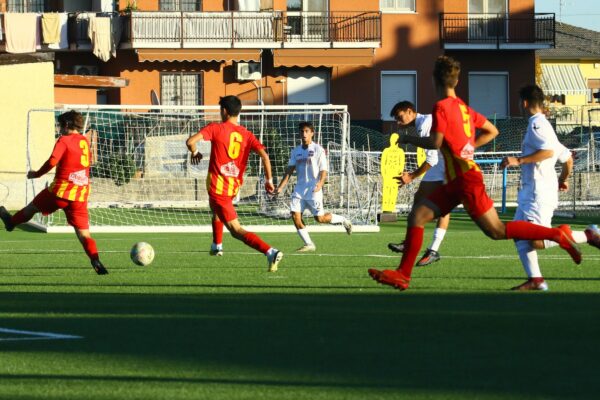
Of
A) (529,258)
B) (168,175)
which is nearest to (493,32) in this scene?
(168,175)

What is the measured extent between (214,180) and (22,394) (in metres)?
8.54

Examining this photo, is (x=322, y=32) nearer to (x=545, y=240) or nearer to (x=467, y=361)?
(x=545, y=240)

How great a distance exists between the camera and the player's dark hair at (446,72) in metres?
11.8

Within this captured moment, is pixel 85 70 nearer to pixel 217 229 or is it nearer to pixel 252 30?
pixel 252 30

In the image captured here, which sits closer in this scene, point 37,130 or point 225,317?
point 225,317

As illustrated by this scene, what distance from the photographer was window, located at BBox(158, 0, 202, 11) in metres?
51.5

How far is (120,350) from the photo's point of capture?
840 cm

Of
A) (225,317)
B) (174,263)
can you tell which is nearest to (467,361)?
(225,317)

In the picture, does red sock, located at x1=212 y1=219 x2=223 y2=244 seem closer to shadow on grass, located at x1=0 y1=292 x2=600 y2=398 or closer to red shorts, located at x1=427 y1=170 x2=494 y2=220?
shadow on grass, located at x1=0 y1=292 x2=600 y2=398

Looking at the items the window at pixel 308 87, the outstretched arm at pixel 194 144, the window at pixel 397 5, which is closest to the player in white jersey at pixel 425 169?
the outstretched arm at pixel 194 144

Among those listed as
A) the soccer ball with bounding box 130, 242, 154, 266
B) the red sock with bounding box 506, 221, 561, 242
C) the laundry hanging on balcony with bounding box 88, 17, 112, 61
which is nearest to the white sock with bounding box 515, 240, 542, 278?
the red sock with bounding box 506, 221, 561, 242

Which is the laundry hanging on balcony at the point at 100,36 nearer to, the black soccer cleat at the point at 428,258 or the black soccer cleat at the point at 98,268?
the black soccer cleat at the point at 428,258

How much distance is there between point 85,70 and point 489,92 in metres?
16.3

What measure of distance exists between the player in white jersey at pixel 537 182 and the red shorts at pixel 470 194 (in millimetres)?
624
